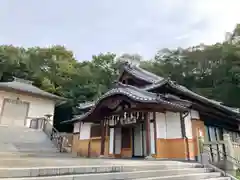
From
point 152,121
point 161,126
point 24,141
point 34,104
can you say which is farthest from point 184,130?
point 34,104

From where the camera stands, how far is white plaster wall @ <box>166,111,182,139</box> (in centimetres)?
1154

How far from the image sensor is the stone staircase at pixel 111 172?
375 centimetres

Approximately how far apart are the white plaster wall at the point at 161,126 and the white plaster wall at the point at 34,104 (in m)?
12.6

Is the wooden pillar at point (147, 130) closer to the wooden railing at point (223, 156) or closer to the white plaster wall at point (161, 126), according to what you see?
the white plaster wall at point (161, 126)

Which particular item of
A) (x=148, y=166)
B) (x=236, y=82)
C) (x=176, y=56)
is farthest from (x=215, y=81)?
(x=148, y=166)

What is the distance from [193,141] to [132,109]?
11.8 ft

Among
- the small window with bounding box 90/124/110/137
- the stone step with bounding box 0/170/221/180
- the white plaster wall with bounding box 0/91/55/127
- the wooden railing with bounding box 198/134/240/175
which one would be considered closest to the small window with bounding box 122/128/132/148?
the small window with bounding box 90/124/110/137

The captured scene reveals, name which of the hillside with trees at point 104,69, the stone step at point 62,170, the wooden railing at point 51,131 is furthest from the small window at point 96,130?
the hillside with trees at point 104,69

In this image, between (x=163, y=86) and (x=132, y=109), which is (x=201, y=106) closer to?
(x=163, y=86)

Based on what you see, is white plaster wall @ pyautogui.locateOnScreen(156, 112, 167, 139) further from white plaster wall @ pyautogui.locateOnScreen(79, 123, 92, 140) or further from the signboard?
white plaster wall @ pyautogui.locateOnScreen(79, 123, 92, 140)

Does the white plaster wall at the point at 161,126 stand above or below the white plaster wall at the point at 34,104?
below

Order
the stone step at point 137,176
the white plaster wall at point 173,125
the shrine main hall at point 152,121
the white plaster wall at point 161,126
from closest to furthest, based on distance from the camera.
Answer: the stone step at point 137,176 → the shrine main hall at point 152,121 → the white plaster wall at point 161,126 → the white plaster wall at point 173,125

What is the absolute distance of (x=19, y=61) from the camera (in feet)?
96.0

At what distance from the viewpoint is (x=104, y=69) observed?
31.2 m
